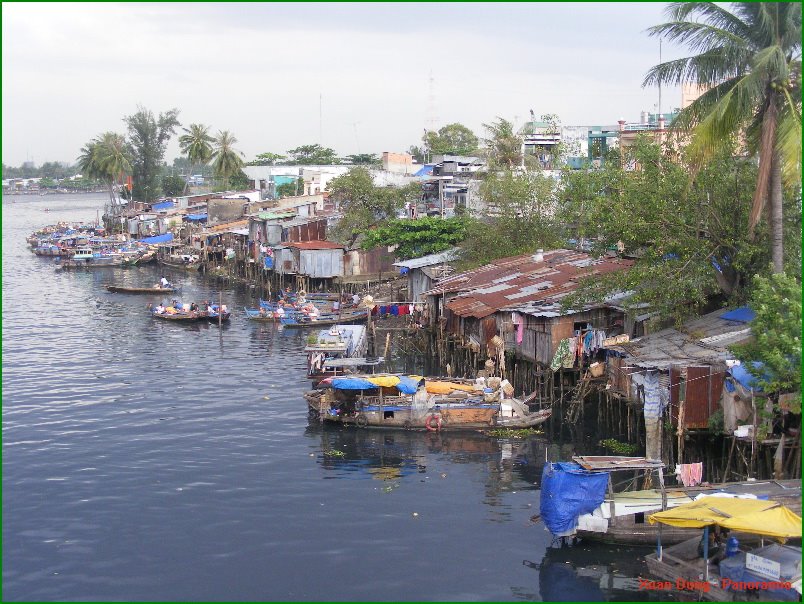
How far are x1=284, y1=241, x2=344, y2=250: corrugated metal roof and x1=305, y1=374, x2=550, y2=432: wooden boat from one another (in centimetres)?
2752

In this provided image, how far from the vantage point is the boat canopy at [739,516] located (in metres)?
15.2

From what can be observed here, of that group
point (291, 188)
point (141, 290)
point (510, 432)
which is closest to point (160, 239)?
point (291, 188)

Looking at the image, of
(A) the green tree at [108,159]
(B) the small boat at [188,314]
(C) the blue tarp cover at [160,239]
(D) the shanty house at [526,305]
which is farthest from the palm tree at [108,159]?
(D) the shanty house at [526,305]

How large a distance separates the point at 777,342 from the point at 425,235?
30.8 metres

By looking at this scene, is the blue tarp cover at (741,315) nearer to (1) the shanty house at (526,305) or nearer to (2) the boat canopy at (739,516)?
(1) the shanty house at (526,305)

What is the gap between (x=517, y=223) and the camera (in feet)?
142

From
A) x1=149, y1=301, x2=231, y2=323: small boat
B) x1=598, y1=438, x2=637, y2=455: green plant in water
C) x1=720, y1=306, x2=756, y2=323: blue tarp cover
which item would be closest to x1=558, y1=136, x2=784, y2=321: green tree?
x1=720, y1=306, x2=756, y2=323: blue tarp cover

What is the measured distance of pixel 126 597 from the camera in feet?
57.6

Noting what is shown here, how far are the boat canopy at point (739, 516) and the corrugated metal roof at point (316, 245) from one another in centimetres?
4042

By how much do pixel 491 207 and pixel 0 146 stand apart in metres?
31.7

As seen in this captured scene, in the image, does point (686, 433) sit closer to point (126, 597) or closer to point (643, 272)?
point (643, 272)

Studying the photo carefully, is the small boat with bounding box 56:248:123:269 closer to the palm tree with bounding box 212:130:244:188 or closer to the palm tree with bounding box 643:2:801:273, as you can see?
the palm tree with bounding box 212:130:244:188

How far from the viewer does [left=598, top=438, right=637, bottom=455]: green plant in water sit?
2522 cm

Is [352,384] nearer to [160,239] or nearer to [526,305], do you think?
[526,305]
